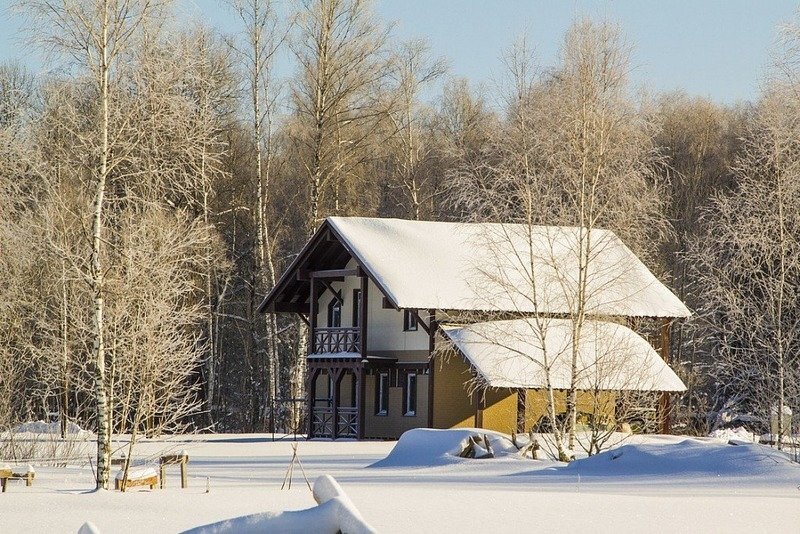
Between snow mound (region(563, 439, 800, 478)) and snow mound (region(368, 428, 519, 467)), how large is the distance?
3.46 m

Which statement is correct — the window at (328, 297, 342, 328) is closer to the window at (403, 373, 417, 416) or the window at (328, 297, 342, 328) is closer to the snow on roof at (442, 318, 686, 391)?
the window at (403, 373, 417, 416)

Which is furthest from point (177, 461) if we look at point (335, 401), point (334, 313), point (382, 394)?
point (334, 313)

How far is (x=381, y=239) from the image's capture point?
39.4 metres

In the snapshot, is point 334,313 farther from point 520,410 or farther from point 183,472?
point 183,472

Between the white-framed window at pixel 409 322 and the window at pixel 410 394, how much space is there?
1.32 m

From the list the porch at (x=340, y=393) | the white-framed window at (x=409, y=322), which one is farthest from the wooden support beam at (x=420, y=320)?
the porch at (x=340, y=393)

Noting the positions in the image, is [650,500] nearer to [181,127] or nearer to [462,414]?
[181,127]

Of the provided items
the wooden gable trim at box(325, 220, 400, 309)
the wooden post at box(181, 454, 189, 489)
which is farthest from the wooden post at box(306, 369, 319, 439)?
the wooden post at box(181, 454, 189, 489)

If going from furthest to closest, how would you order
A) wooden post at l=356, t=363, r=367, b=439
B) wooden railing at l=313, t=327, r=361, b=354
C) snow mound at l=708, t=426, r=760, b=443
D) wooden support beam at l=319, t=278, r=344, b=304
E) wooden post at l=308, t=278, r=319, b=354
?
1. wooden support beam at l=319, t=278, r=344, b=304
2. wooden post at l=308, t=278, r=319, b=354
3. wooden railing at l=313, t=327, r=361, b=354
4. wooden post at l=356, t=363, r=367, b=439
5. snow mound at l=708, t=426, r=760, b=443

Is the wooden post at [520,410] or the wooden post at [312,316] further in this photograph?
the wooden post at [312,316]

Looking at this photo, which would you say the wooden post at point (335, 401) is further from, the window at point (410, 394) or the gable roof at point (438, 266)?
the gable roof at point (438, 266)

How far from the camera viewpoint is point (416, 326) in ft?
127

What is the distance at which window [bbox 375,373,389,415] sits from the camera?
39562 mm

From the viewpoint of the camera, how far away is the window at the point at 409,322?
127 ft
